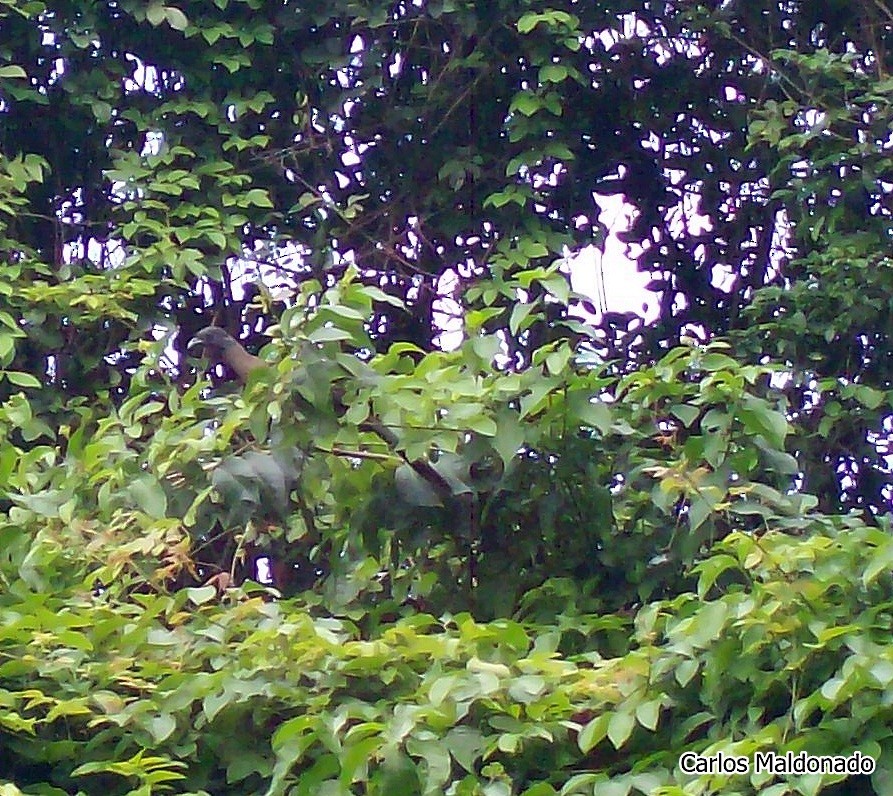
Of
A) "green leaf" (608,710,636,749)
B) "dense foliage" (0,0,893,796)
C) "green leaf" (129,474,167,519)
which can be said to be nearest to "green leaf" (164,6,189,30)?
"dense foliage" (0,0,893,796)

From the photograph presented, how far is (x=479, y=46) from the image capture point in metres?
4.60

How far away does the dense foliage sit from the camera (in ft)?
8.11

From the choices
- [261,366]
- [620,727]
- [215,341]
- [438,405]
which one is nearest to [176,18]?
[215,341]

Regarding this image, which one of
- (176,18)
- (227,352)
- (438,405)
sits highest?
(176,18)

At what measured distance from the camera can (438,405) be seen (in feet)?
9.30

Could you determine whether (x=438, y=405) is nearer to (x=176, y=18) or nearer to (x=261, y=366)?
(x=261, y=366)

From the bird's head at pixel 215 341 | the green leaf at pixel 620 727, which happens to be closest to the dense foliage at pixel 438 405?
the green leaf at pixel 620 727

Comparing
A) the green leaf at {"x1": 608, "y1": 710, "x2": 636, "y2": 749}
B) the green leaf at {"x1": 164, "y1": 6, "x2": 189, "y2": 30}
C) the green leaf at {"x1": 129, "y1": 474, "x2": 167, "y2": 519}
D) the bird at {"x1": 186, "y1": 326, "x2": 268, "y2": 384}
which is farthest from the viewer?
the green leaf at {"x1": 164, "y1": 6, "x2": 189, "y2": 30}

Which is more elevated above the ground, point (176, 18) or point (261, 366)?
point (176, 18)

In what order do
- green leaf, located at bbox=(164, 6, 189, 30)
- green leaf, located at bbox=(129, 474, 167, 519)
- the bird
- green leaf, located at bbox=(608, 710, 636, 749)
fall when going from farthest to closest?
green leaf, located at bbox=(164, 6, 189, 30) → the bird → green leaf, located at bbox=(129, 474, 167, 519) → green leaf, located at bbox=(608, 710, 636, 749)

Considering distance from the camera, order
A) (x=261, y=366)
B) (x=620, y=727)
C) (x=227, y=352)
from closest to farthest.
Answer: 1. (x=620, y=727)
2. (x=261, y=366)
3. (x=227, y=352)

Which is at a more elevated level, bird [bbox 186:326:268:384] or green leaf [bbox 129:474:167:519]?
bird [bbox 186:326:268:384]

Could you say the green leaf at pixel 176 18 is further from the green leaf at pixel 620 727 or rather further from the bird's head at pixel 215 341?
the green leaf at pixel 620 727

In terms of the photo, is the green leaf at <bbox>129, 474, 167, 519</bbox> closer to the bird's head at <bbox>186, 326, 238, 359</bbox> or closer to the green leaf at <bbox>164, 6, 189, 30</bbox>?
the bird's head at <bbox>186, 326, 238, 359</bbox>
